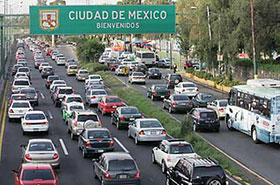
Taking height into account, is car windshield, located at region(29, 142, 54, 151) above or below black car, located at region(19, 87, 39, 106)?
below

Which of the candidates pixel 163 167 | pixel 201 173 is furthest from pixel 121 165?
pixel 163 167

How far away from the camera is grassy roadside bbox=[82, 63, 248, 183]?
93.2 feet

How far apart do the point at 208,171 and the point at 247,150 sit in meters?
12.0

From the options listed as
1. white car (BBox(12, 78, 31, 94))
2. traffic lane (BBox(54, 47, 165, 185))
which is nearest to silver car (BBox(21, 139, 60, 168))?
traffic lane (BBox(54, 47, 165, 185))

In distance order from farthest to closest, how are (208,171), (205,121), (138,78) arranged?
(138,78), (205,121), (208,171)

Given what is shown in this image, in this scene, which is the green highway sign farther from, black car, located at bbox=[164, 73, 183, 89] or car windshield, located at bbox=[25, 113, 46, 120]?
car windshield, located at bbox=[25, 113, 46, 120]

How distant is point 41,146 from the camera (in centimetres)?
2764

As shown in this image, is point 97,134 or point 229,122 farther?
point 229,122

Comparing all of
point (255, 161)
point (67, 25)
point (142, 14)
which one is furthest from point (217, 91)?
point (255, 161)

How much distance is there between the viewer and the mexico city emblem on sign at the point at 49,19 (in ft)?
193

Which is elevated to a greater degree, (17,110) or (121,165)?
(17,110)

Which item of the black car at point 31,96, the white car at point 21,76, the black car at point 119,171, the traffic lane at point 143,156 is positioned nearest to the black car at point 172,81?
the white car at point 21,76

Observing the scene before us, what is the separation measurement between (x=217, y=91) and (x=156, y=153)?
116 ft

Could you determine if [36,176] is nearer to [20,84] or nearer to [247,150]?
[247,150]
